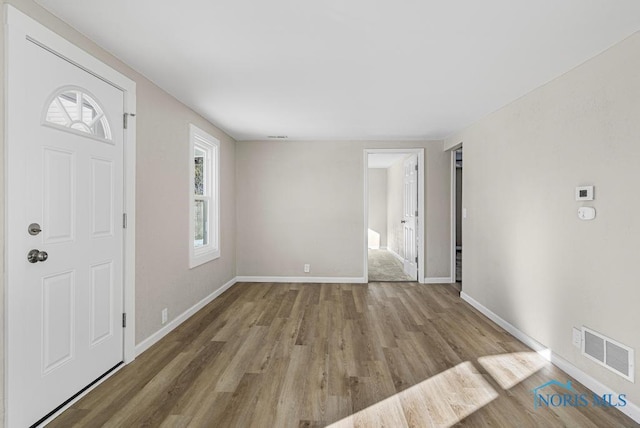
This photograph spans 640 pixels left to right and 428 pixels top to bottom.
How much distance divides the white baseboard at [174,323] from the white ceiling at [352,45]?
2319 millimetres

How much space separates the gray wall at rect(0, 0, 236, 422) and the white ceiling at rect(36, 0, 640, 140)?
0.46 feet

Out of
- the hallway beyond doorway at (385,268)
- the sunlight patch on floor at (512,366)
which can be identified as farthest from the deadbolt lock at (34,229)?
the hallway beyond doorway at (385,268)

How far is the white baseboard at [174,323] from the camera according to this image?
9.33 ft

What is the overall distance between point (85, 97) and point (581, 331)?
12.8ft

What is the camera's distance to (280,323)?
353cm

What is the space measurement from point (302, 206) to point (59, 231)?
372cm

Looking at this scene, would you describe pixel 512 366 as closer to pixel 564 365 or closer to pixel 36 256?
pixel 564 365

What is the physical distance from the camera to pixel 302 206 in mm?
5469

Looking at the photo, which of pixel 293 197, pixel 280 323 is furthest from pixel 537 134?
pixel 293 197

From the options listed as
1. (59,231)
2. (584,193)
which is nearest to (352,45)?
(584,193)

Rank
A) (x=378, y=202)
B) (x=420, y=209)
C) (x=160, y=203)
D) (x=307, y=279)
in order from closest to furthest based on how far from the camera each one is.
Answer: (x=160, y=203)
(x=420, y=209)
(x=307, y=279)
(x=378, y=202)

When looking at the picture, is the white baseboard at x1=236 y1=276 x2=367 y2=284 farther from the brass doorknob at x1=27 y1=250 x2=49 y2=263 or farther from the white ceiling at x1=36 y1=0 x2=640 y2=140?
the brass doorknob at x1=27 y1=250 x2=49 y2=263

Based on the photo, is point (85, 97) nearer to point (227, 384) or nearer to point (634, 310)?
point (227, 384)

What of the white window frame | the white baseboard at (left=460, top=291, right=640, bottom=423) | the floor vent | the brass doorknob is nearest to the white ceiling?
the white window frame
